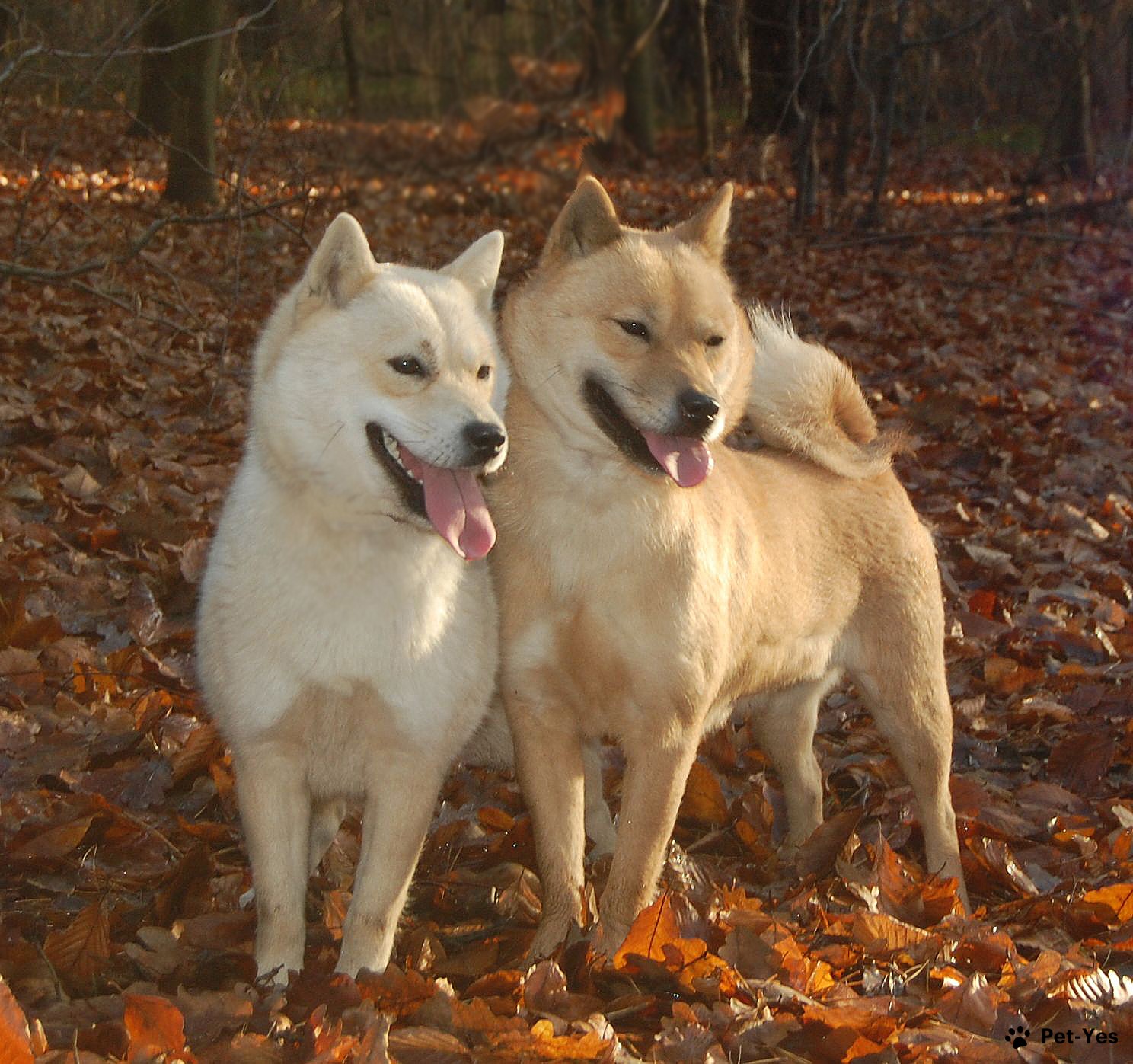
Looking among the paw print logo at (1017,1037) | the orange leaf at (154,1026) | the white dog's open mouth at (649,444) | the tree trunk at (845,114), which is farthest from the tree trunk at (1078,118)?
the orange leaf at (154,1026)

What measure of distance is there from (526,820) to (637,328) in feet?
4.71

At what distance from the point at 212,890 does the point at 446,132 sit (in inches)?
546

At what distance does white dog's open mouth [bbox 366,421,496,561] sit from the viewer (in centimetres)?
284

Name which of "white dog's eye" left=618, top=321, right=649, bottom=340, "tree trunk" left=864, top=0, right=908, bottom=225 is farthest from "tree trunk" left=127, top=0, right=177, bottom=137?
"white dog's eye" left=618, top=321, right=649, bottom=340

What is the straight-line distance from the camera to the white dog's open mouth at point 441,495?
2.84 metres

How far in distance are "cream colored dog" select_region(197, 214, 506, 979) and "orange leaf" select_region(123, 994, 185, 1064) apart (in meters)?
0.57

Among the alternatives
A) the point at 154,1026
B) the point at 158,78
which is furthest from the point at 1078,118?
the point at 154,1026

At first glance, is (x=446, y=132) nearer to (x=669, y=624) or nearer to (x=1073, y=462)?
(x=1073, y=462)

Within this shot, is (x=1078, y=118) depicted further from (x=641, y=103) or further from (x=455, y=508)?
(x=455, y=508)

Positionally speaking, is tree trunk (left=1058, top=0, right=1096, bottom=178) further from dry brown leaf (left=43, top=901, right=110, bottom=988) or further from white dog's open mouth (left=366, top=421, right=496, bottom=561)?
dry brown leaf (left=43, top=901, right=110, bottom=988)

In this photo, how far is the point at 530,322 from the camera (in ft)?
10.8

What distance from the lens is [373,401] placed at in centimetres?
285

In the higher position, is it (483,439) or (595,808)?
(483,439)

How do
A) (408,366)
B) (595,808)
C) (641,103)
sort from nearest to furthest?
(408,366)
(595,808)
(641,103)
